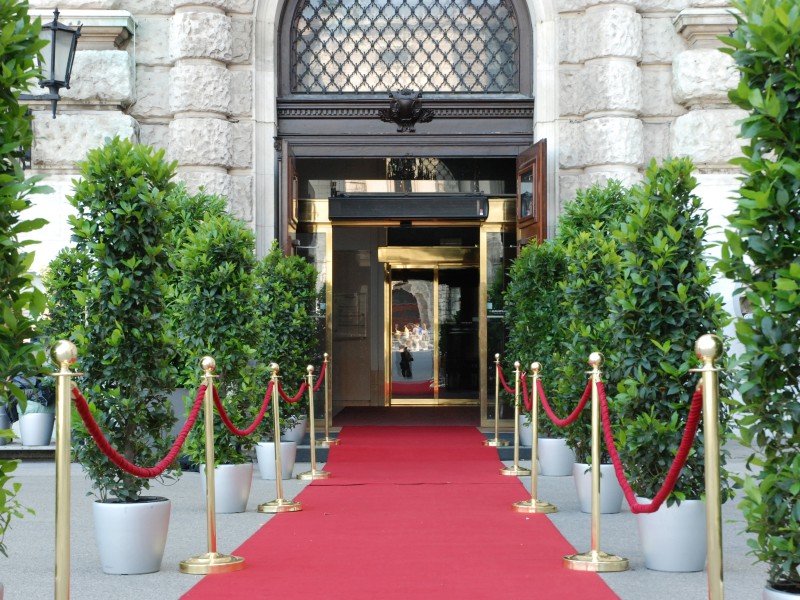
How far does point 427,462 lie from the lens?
13414 millimetres

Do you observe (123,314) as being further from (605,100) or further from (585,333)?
(605,100)

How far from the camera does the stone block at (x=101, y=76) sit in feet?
47.0

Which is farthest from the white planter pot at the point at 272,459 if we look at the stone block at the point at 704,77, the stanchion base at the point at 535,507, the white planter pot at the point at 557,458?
the stone block at the point at 704,77

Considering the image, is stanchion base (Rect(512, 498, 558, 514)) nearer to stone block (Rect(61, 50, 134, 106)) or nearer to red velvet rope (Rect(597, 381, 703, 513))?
red velvet rope (Rect(597, 381, 703, 513))

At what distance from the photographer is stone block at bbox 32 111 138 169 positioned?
1416 centimetres

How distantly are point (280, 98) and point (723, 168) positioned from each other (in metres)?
5.83

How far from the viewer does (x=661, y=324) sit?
7426 mm

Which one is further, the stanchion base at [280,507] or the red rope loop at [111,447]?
the stanchion base at [280,507]

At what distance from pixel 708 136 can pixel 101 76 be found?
769 centimetres

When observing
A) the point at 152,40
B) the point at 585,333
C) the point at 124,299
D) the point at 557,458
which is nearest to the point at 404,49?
the point at 152,40

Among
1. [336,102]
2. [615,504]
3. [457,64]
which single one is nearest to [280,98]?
[336,102]

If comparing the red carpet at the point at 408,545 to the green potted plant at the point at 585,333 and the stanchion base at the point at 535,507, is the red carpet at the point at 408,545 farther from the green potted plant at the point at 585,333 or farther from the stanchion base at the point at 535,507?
the green potted plant at the point at 585,333

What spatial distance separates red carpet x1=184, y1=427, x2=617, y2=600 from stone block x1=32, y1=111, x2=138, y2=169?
5.10 m

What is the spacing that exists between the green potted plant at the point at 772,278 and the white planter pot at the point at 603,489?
4.73 m
